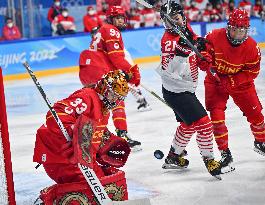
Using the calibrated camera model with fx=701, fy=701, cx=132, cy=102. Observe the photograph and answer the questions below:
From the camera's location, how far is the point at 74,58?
12.1 meters

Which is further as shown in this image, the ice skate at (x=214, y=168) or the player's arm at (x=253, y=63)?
the player's arm at (x=253, y=63)

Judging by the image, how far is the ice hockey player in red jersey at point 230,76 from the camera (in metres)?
4.96

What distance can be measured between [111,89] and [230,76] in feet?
4.95

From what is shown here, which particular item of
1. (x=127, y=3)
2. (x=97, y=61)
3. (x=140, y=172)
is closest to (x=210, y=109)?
(x=140, y=172)

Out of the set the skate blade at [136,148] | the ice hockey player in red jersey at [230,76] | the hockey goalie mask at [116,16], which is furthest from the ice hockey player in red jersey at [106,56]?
the ice hockey player in red jersey at [230,76]

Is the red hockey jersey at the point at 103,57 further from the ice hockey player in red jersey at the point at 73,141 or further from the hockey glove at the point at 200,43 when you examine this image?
the ice hockey player in red jersey at the point at 73,141

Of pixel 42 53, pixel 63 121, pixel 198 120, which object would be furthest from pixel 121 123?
pixel 42 53

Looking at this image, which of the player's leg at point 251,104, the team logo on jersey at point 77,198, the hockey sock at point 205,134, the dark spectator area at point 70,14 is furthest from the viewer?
the dark spectator area at point 70,14

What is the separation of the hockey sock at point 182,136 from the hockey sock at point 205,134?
0.20m

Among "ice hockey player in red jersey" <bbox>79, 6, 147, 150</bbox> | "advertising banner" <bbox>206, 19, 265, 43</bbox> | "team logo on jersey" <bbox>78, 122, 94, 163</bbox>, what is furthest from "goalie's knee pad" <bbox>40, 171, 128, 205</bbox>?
"advertising banner" <bbox>206, 19, 265, 43</bbox>

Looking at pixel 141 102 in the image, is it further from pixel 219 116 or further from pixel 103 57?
pixel 219 116

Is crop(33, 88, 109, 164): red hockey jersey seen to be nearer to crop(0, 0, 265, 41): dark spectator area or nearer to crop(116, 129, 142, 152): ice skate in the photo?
crop(116, 129, 142, 152): ice skate

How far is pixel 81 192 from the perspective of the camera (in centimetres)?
377

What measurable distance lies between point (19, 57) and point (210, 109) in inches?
273
